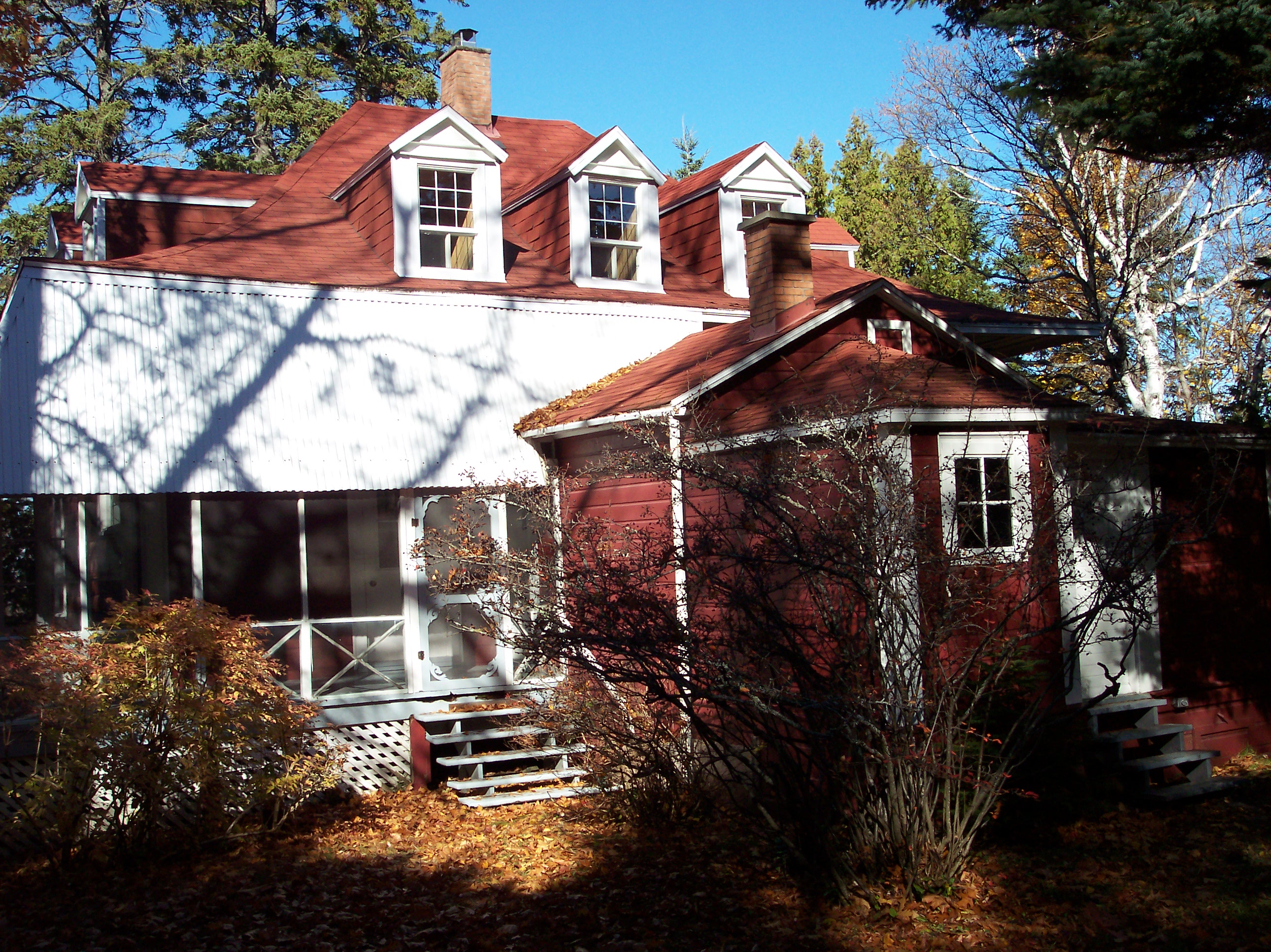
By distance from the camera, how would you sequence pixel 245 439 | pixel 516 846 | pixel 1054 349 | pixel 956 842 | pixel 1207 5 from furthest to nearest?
pixel 1054 349, pixel 245 439, pixel 516 846, pixel 1207 5, pixel 956 842

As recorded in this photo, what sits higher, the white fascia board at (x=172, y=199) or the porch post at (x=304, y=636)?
the white fascia board at (x=172, y=199)

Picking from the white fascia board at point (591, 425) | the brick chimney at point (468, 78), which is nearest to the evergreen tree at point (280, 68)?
the brick chimney at point (468, 78)

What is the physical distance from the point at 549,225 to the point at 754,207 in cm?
335

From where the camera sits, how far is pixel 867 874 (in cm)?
678

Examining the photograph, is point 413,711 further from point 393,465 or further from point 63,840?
point 63,840

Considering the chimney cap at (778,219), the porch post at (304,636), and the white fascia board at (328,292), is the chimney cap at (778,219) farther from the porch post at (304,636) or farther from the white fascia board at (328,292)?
the porch post at (304,636)

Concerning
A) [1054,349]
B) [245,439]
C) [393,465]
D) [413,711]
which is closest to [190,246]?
[245,439]

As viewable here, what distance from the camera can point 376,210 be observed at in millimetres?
13156

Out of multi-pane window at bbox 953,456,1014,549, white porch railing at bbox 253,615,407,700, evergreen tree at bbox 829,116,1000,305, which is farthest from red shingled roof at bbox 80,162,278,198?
evergreen tree at bbox 829,116,1000,305

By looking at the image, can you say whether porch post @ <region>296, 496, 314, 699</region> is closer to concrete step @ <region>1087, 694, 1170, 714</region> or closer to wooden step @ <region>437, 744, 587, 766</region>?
wooden step @ <region>437, 744, 587, 766</region>

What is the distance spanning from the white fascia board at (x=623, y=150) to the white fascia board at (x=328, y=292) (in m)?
2.03

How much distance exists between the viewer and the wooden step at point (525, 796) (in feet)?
33.1

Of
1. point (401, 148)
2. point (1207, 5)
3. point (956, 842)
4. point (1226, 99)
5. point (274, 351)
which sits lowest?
point (956, 842)

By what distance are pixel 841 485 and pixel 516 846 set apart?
14.8 feet
